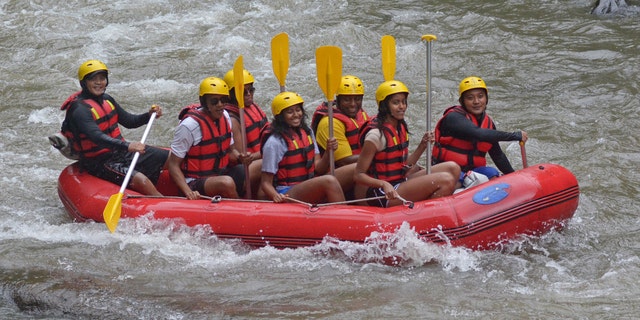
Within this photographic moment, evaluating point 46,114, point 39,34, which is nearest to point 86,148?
point 46,114

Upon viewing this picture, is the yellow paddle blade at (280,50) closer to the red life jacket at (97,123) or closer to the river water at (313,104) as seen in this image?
the red life jacket at (97,123)

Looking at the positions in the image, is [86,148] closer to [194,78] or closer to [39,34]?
[194,78]

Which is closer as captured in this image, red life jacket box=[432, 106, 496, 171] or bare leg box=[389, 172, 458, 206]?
bare leg box=[389, 172, 458, 206]

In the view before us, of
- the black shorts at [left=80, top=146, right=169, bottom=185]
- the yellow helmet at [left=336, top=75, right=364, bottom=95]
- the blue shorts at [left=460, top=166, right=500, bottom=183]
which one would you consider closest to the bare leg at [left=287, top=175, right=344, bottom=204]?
the yellow helmet at [left=336, top=75, right=364, bottom=95]

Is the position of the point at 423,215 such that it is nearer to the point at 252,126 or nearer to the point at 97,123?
the point at 252,126

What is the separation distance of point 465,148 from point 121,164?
2.59 m

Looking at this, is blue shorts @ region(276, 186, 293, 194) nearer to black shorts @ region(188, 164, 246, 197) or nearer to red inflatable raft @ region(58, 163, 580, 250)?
red inflatable raft @ region(58, 163, 580, 250)

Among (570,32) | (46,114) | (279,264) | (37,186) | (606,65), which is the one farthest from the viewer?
(570,32)

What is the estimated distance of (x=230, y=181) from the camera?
650 centimetres

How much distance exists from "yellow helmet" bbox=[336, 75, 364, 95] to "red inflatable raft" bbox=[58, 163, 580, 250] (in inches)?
39.8

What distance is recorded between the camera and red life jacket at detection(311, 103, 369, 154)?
6758 millimetres

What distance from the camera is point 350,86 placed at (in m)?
6.74

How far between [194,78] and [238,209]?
16.5 ft

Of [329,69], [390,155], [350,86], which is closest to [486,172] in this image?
[390,155]
